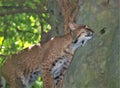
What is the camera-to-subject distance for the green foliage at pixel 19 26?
8.48 m

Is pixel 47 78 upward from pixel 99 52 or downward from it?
downward

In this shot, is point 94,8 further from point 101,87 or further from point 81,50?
point 101,87

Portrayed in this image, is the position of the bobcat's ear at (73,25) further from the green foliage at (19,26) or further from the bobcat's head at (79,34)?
the green foliage at (19,26)

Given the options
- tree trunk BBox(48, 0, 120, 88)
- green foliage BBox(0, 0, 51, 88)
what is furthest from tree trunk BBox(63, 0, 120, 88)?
green foliage BBox(0, 0, 51, 88)

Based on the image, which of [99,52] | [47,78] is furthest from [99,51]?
[47,78]

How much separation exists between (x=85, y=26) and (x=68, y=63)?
1.09 m

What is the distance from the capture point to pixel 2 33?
8.73m

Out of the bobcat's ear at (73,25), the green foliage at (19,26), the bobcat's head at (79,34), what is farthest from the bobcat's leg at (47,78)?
the green foliage at (19,26)

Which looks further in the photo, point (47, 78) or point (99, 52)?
point (47, 78)

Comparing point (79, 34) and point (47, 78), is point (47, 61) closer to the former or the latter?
point (47, 78)

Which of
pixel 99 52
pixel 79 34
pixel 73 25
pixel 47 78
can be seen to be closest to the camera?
pixel 99 52

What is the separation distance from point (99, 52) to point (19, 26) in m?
4.31

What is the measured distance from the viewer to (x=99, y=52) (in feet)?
16.8

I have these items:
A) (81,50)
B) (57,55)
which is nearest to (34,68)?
(57,55)
